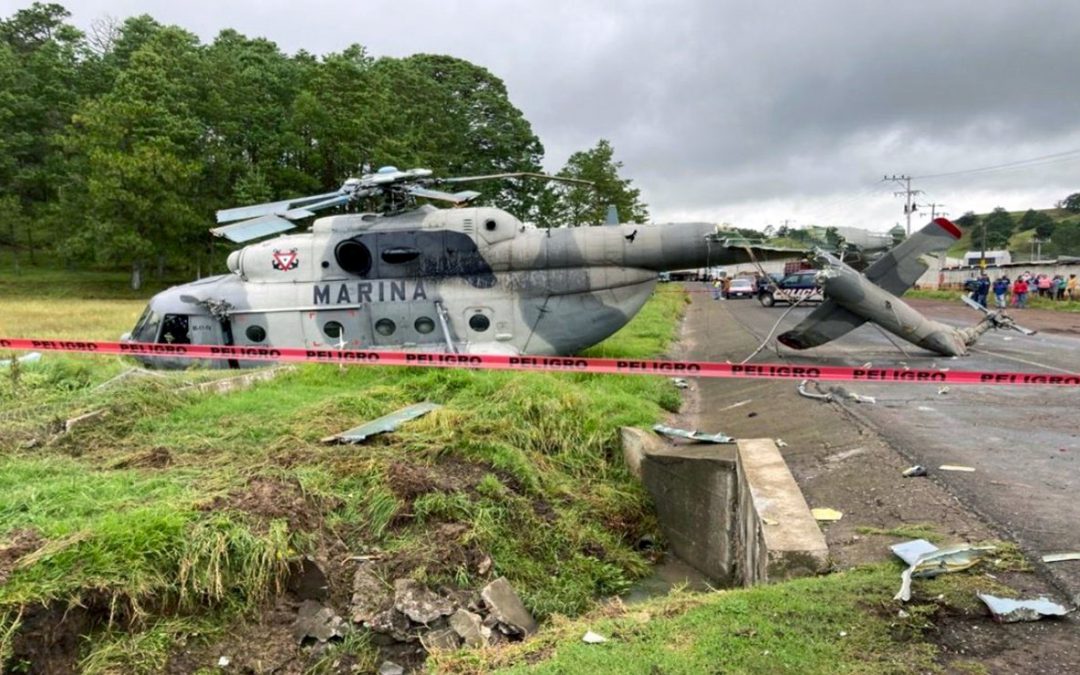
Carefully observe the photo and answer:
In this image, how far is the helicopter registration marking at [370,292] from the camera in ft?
41.4

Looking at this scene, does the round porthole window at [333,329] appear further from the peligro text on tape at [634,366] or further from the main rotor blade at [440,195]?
the main rotor blade at [440,195]

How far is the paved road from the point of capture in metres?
5.03

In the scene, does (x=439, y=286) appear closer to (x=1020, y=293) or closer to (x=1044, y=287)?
(x=1020, y=293)

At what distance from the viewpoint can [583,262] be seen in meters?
12.6

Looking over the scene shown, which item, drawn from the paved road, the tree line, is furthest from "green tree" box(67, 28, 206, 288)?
the paved road

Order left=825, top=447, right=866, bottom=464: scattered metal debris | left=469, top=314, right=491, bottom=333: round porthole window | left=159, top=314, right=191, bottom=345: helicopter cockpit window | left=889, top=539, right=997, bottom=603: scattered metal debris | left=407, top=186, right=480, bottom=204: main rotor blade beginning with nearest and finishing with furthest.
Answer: left=889, top=539, right=997, bottom=603: scattered metal debris
left=825, top=447, right=866, bottom=464: scattered metal debris
left=407, top=186, right=480, bottom=204: main rotor blade
left=469, top=314, right=491, bottom=333: round porthole window
left=159, top=314, right=191, bottom=345: helicopter cockpit window

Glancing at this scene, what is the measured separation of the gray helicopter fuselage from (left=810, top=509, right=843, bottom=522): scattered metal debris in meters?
7.32

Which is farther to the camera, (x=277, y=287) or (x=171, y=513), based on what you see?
(x=277, y=287)

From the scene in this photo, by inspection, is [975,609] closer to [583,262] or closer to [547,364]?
[547,364]

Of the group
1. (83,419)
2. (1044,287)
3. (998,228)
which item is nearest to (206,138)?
(83,419)

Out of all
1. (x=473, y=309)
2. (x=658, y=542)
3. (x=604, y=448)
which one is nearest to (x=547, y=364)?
(x=604, y=448)

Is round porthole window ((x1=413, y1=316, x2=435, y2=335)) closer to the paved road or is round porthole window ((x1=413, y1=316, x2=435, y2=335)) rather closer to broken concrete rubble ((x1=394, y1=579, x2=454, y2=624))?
the paved road

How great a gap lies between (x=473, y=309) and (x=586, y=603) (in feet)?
24.1

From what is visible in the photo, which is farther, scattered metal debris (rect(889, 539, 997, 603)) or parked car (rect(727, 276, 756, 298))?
parked car (rect(727, 276, 756, 298))
